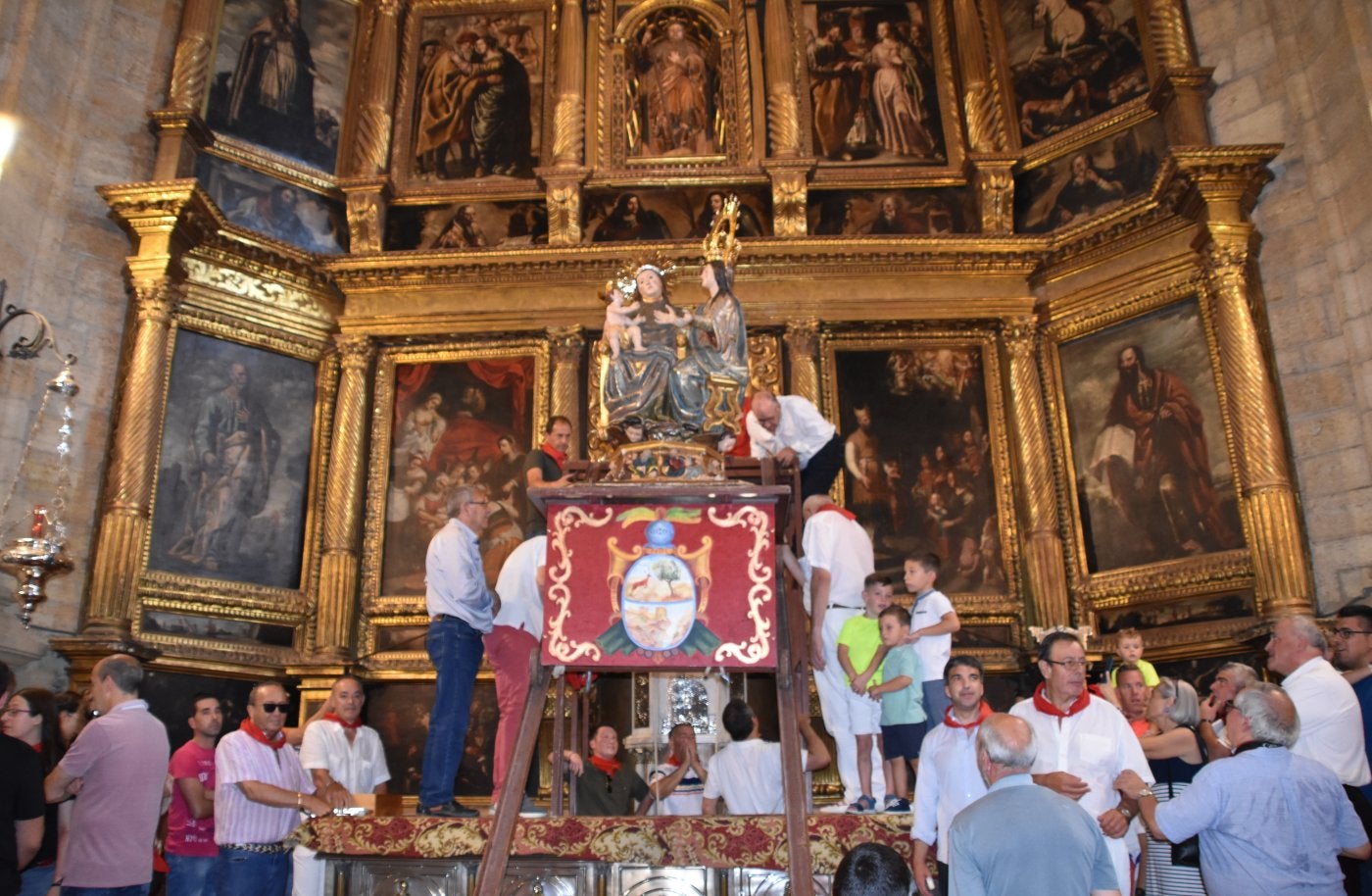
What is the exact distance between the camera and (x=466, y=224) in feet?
42.9

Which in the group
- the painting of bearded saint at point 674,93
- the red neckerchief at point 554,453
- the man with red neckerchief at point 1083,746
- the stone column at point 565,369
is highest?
the painting of bearded saint at point 674,93

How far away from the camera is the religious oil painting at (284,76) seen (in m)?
12.7

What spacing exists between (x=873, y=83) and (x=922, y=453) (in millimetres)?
4662

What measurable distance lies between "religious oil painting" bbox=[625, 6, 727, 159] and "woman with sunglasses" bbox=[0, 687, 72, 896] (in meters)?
9.60

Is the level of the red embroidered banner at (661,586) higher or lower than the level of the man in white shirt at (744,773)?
higher

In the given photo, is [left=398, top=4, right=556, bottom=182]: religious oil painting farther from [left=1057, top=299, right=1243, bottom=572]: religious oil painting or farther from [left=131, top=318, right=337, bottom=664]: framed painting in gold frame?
[left=1057, top=299, right=1243, bottom=572]: religious oil painting

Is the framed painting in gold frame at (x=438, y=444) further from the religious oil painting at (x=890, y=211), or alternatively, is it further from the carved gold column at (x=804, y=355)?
the religious oil painting at (x=890, y=211)

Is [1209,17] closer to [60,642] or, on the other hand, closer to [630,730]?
[630,730]

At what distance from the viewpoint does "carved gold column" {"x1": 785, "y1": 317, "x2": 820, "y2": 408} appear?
1199cm

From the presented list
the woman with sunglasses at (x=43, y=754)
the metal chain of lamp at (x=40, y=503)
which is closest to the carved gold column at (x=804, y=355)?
the metal chain of lamp at (x=40, y=503)

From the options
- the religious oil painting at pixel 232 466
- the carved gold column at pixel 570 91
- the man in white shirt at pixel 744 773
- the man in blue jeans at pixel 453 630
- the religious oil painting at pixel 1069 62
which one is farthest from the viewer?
the carved gold column at pixel 570 91

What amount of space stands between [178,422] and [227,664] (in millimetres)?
2506

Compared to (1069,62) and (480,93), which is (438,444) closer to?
(480,93)

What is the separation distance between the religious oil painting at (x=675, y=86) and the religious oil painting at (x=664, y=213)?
589 millimetres
